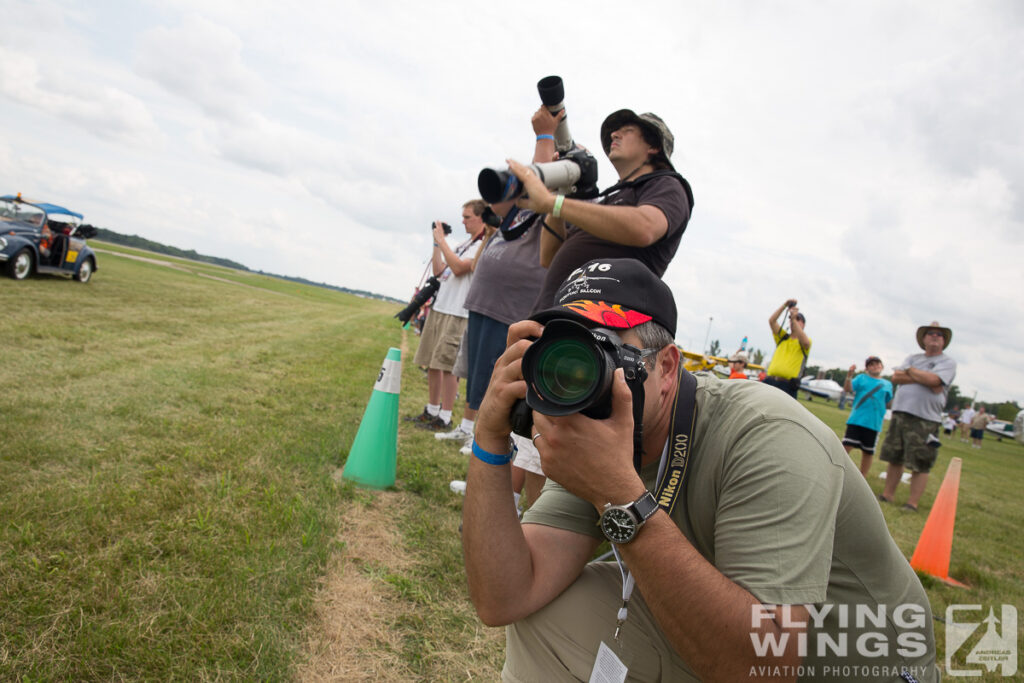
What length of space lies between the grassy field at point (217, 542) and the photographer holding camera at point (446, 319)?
494 millimetres

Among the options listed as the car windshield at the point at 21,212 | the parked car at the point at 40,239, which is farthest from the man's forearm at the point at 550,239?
the car windshield at the point at 21,212

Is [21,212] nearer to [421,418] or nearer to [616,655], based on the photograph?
[421,418]

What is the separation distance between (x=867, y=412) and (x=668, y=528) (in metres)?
6.59

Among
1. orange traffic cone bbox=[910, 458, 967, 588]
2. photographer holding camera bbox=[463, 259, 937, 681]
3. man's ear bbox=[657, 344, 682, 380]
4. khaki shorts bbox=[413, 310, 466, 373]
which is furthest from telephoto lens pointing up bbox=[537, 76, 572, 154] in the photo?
orange traffic cone bbox=[910, 458, 967, 588]

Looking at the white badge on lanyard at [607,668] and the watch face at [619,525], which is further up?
the watch face at [619,525]

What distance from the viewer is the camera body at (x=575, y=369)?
1014 mm

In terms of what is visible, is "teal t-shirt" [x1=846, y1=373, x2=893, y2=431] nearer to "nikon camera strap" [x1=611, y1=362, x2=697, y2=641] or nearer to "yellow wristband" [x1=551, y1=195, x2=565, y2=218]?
"yellow wristband" [x1=551, y1=195, x2=565, y2=218]

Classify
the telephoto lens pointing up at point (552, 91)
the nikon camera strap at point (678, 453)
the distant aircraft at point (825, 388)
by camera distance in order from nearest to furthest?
the nikon camera strap at point (678, 453) → the telephoto lens pointing up at point (552, 91) → the distant aircraft at point (825, 388)

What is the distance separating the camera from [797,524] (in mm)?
995

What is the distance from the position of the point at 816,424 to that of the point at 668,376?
0.34 meters

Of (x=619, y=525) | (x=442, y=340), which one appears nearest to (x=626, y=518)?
(x=619, y=525)

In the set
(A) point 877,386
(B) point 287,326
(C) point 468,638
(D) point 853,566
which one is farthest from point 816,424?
(B) point 287,326

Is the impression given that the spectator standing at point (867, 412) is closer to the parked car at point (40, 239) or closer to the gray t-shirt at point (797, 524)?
the gray t-shirt at point (797, 524)

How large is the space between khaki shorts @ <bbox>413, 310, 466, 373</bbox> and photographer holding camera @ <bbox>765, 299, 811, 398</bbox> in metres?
4.12
